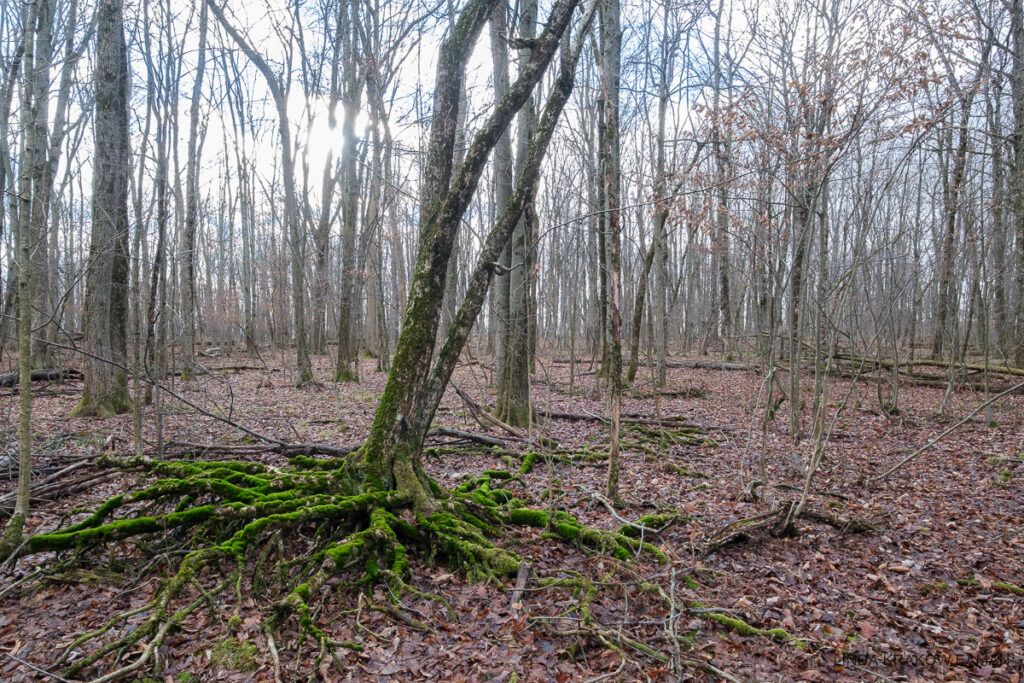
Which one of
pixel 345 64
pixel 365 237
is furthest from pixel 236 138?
pixel 365 237

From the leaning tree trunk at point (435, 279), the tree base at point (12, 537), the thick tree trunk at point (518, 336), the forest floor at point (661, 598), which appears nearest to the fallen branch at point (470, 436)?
the forest floor at point (661, 598)

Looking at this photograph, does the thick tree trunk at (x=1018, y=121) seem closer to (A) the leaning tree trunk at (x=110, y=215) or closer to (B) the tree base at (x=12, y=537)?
(B) the tree base at (x=12, y=537)

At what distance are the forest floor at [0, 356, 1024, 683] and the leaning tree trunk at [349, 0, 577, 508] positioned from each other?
97 centimetres

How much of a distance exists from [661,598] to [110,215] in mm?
8712

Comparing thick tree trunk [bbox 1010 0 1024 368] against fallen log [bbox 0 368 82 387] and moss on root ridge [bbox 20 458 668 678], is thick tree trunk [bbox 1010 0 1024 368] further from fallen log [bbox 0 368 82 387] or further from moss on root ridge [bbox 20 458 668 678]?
fallen log [bbox 0 368 82 387]

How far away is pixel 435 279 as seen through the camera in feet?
14.2

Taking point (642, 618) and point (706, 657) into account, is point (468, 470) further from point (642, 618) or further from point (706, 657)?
point (706, 657)

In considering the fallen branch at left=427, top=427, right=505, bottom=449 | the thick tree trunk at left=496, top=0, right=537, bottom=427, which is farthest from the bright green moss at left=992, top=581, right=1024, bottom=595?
the thick tree trunk at left=496, top=0, right=537, bottom=427

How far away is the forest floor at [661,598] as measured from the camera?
9.77 ft

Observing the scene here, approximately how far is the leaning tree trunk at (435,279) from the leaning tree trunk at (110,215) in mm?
5870

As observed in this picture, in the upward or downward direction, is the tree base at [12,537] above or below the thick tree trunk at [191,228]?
below

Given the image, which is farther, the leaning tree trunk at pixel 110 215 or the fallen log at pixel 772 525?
the leaning tree trunk at pixel 110 215

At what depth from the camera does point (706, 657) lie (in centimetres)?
308

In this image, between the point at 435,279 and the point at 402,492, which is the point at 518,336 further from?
the point at 402,492
